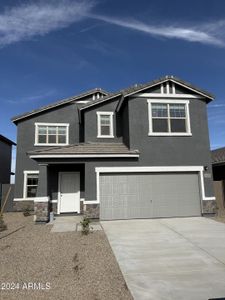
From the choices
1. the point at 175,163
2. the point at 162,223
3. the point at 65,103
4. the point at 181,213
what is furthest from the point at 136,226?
the point at 65,103

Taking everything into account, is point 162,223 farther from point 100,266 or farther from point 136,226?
point 100,266

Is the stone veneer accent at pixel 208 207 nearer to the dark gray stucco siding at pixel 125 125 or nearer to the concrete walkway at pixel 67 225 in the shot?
the dark gray stucco siding at pixel 125 125

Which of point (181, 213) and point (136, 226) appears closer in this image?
point (136, 226)

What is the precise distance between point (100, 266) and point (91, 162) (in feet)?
24.8

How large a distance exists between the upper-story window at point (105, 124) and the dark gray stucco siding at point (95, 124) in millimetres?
193

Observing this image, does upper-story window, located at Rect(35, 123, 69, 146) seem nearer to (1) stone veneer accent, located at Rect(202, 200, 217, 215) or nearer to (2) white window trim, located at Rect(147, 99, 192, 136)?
(2) white window trim, located at Rect(147, 99, 192, 136)

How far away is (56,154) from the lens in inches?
523

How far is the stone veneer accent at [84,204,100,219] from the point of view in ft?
43.0

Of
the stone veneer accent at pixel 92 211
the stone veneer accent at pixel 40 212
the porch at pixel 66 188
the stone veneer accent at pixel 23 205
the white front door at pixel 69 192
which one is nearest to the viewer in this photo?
the stone veneer accent at pixel 40 212

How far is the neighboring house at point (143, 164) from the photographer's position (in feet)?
44.1

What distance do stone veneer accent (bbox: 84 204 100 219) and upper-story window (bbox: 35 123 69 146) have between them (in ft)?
22.6

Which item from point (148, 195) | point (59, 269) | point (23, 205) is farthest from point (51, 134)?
point (59, 269)

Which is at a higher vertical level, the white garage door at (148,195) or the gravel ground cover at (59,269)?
the white garage door at (148,195)

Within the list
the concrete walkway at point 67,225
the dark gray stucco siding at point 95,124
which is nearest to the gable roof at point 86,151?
the dark gray stucco siding at point 95,124
